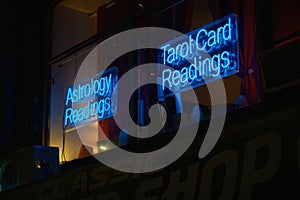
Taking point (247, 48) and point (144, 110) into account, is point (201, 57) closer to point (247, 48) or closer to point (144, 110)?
point (247, 48)

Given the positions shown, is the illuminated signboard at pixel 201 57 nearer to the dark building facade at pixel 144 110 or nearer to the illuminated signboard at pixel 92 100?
the dark building facade at pixel 144 110

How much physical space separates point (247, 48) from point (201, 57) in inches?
18.6

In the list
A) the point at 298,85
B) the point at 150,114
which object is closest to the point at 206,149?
the point at 298,85

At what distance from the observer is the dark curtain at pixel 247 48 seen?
18.9ft

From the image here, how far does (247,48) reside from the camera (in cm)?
588

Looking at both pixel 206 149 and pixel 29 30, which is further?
pixel 29 30

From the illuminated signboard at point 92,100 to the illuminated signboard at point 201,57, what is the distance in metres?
0.83

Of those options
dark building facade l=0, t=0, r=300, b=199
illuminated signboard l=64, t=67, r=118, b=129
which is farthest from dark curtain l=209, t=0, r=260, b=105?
illuminated signboard l=64, t=67, r=118, b=129

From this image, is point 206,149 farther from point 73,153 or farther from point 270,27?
point 73,153

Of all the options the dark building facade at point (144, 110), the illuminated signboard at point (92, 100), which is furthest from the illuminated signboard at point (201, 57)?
the illuminated signboard at point (92, 100)

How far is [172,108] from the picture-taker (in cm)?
630

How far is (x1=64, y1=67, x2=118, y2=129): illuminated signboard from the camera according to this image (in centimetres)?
705

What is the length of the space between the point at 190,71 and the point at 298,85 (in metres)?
1.84

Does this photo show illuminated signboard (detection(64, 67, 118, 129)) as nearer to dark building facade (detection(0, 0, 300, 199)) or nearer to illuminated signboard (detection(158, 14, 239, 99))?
dark building facade (detection(0, 0, 300, 199))
